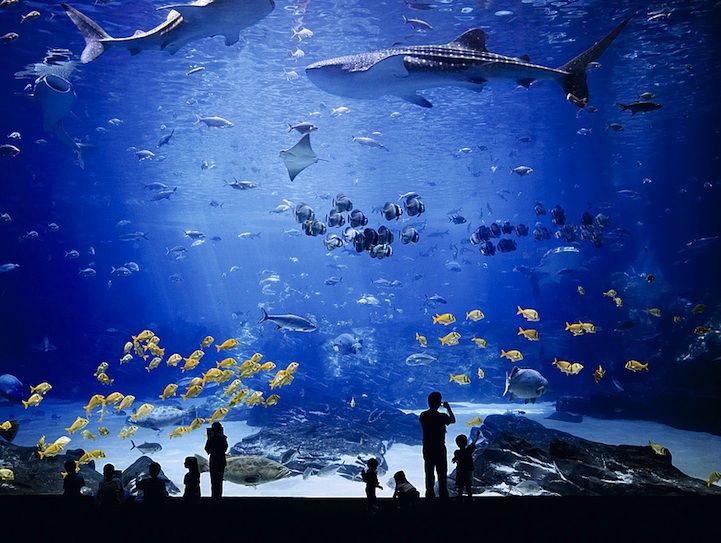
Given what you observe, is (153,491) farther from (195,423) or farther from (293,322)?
(293,322)

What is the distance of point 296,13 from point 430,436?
12794 mm

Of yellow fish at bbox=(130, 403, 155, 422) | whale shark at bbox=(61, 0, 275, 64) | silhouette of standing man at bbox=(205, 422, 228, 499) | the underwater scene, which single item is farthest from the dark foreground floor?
yellow fish at bbox=(130, 403, 155, 422)

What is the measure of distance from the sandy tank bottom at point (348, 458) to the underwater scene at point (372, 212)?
0.12m

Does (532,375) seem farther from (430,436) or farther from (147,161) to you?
(147,161)

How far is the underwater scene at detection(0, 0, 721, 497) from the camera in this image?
7.95m

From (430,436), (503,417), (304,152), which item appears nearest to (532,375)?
(503,417)

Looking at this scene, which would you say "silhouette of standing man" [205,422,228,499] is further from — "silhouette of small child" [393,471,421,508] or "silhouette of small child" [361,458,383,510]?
"silhouette of small child" [393,471,421,508]

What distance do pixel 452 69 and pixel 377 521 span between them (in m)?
5.63

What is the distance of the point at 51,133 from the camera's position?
22250 mm

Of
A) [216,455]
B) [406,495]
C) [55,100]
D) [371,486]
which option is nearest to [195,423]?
[216,455]

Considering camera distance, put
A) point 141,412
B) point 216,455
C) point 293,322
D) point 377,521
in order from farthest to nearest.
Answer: point 141,412
point 293,322
point 216,455
point 377,521

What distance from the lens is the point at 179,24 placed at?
6.63 metres

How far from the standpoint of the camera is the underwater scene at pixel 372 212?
7953 mm

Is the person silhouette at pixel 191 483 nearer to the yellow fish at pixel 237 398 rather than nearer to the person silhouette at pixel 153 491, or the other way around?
the person silhouette at pixel 153 491
